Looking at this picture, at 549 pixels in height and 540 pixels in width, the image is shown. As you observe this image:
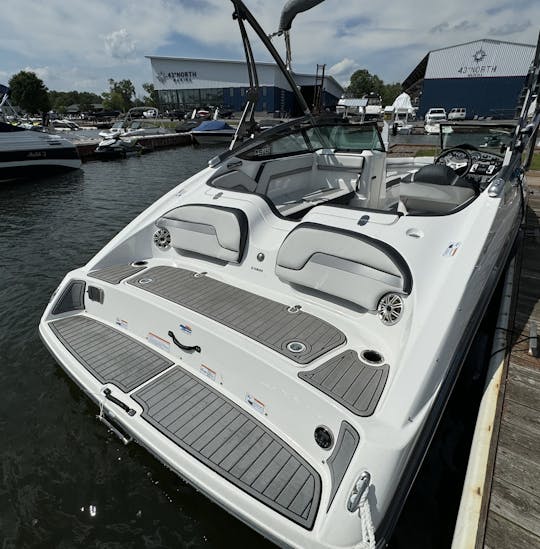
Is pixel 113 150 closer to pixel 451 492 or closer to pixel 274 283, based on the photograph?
pixel 274 283

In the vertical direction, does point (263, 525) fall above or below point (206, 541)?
above

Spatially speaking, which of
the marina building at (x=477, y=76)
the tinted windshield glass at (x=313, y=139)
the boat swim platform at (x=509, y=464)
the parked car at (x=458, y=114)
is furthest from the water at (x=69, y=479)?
the marina building at (x=477, y=76)

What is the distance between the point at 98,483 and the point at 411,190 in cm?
365

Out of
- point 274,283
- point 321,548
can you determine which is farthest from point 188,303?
point 321,548

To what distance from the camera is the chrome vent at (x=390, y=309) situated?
7.68 feet

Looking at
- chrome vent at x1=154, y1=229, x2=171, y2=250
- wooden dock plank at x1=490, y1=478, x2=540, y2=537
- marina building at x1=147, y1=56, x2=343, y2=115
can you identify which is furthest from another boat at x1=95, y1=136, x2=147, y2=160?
marina building at x1=147, y1=56, x2=343, y2=115

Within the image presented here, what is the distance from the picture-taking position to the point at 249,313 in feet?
8.61

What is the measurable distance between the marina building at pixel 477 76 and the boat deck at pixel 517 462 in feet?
148

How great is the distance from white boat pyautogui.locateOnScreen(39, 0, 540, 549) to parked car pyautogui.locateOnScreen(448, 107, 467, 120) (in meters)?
38.6

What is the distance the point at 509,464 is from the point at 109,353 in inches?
111

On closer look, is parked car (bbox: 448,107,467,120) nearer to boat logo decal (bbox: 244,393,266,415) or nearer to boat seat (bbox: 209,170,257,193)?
boat seat (bbox: 209,170,257,193)

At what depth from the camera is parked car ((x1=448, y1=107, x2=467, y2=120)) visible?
36.1 meters

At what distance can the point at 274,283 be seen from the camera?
2988mm

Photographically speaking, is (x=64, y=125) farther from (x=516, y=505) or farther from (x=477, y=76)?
(x=516, y=505)
